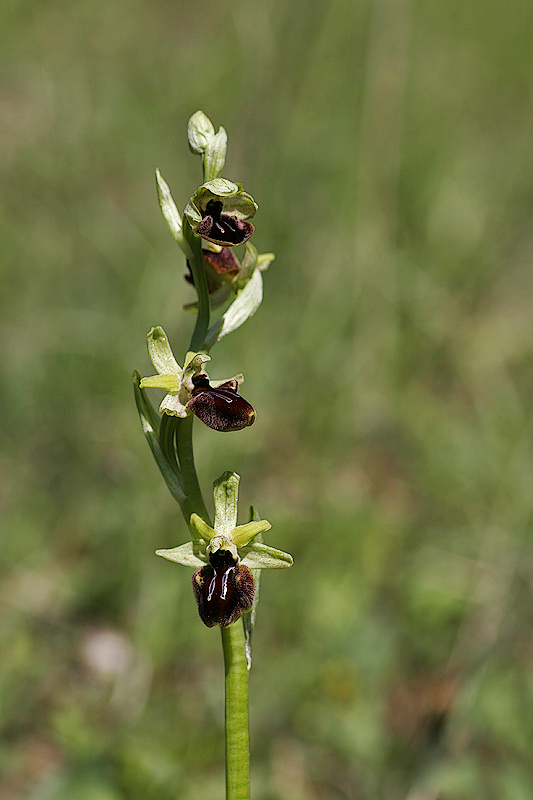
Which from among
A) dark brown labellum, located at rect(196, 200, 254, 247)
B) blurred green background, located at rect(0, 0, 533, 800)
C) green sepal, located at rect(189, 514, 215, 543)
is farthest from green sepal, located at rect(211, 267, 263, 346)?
blurred green background, located at rect(0, 0, 533, 800)

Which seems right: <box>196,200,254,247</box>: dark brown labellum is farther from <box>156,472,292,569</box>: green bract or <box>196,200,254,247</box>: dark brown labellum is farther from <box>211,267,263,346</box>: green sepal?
<box>156,472,292,569</box>: green bract

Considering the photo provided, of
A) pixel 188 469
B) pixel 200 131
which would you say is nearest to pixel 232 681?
pixel 188 469

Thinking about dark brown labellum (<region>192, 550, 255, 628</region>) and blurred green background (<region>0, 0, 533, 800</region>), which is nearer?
dark brown labellum (<region>192, 550, 255, 628</region>)

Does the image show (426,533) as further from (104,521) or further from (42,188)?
(42,188)

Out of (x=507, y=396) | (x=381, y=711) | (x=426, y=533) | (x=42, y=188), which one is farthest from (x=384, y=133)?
(x=381, y=711)

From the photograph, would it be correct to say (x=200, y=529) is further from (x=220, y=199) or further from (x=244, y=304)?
(x=220, y=199)

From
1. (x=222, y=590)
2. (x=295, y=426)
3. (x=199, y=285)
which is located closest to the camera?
(x=222, y=590)

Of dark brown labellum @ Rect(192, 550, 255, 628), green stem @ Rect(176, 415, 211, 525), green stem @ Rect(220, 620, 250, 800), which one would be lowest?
green stem @ Rect(220, 620, 250, 800)
